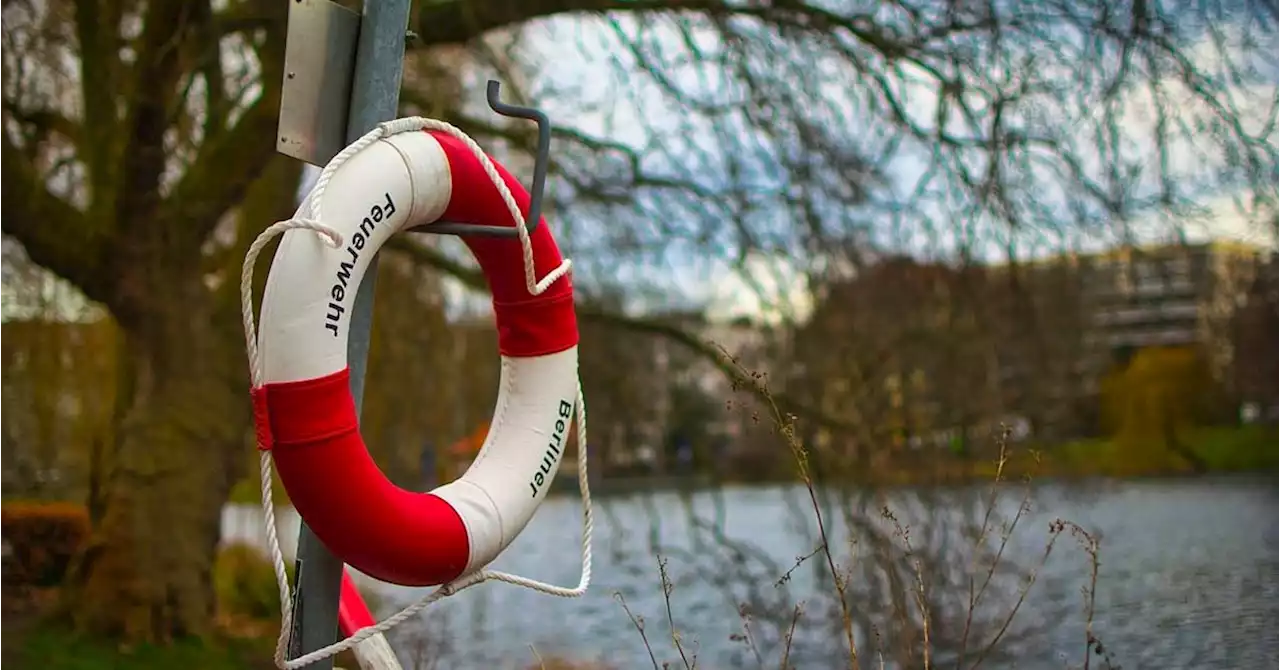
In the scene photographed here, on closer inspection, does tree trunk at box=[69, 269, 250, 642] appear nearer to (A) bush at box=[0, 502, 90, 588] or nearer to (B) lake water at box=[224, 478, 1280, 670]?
(A) bush at box=[0, 502, 90, 588]

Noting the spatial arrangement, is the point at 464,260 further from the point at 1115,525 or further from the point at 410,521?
the point at 1115,525

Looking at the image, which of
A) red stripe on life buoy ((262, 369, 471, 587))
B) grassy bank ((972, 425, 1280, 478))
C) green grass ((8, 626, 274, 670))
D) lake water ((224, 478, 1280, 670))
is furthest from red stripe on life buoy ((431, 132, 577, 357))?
grassy bank ((972, 425, 1280, 478))

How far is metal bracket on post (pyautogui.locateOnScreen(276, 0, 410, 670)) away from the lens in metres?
2.28

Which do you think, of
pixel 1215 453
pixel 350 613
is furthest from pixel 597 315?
pixel 1215 453

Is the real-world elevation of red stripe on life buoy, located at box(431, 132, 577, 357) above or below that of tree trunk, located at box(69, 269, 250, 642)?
above

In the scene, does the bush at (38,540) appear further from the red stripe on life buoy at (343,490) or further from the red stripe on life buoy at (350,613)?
the red stripe on life buoy at (343,490)

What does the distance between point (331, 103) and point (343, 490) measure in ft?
2.33

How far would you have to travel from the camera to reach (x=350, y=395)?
222 cm

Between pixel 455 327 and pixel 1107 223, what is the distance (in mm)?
5239

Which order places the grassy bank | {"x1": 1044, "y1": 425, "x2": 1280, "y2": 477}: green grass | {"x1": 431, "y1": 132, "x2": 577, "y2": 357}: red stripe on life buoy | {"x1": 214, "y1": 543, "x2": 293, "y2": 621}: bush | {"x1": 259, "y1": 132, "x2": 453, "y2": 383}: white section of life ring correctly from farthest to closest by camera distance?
1. {"x1": 1044, "y1": 425, "x2": 1280, "y2": 477}: green grass
2. the grassy bank
3. {"x1": 214, "y1": 543, "x2": 293, "y2": 621}: bush
4. {"x1": 431, "y1": 132, "x2": 577, "y2": 357}: red stripe on life buoy
5. {"x1": 259, "y1": 132, "x2": 453, "y2": 383}: white section of life ring

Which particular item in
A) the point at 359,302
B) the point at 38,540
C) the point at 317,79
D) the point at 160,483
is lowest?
the point at 38,540

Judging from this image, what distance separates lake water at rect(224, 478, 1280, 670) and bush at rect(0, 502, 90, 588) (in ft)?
4.31

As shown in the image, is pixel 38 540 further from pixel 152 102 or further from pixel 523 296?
pixel 523 296

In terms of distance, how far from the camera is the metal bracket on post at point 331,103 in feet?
7.47
